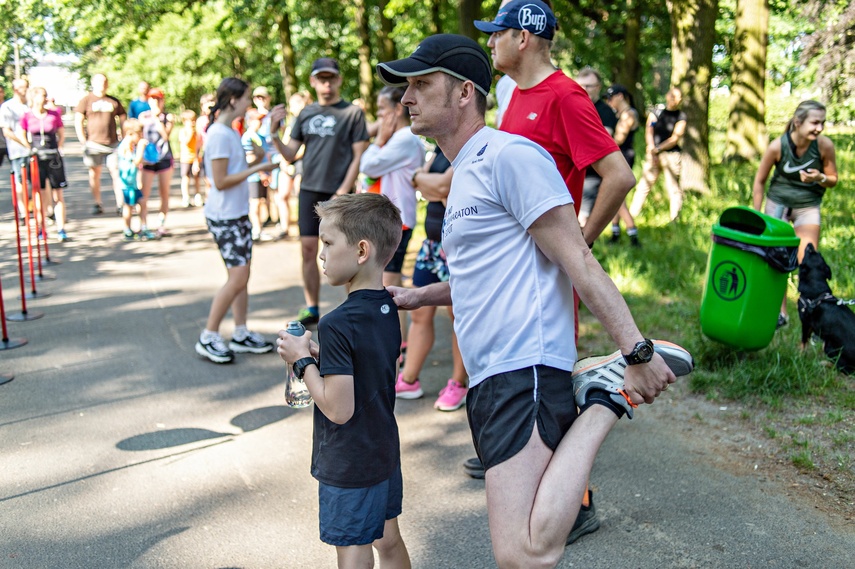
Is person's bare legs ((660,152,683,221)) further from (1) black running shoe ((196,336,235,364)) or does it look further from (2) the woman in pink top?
(2) the woman in pink top

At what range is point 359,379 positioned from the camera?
9.12 ft

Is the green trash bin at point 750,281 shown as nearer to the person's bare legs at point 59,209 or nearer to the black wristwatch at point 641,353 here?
the black wristwatch at point 641,353

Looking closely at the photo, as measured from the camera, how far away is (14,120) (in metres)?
11.2

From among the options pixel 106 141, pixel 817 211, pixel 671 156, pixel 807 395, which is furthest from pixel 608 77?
pixel 807 395

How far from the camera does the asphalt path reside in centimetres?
376

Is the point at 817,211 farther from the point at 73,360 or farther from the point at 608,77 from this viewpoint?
the point at 608,77

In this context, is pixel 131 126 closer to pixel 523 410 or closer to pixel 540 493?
pixel 523 410

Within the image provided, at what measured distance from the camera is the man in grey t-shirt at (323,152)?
24.3 ft

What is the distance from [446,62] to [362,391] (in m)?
1.10

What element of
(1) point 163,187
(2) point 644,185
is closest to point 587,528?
(2) point 644,185

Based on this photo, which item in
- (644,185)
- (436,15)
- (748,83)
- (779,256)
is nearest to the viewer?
(779,256)

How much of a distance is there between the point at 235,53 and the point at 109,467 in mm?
39184

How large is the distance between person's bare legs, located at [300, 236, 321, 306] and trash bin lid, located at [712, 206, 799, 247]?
3.26 meters

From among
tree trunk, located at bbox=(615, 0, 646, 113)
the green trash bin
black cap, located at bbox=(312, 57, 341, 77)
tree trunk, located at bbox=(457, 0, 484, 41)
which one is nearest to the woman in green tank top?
the green trash bin
